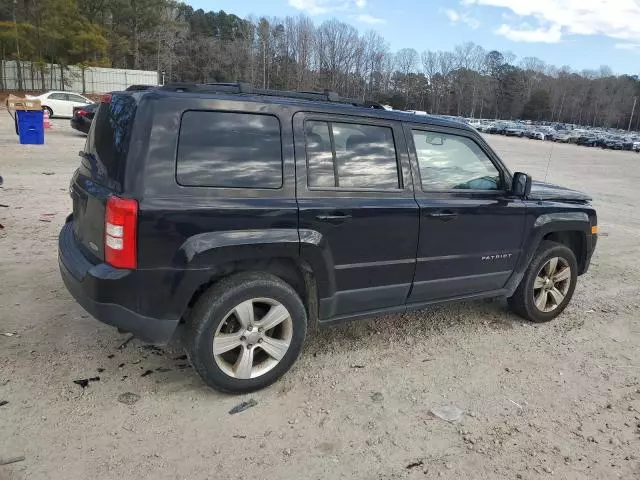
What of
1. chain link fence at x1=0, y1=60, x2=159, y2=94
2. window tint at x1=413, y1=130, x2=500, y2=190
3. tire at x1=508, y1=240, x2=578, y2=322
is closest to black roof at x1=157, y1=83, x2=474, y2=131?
window tint at x1=413, y1=130, x2=500, y2=190

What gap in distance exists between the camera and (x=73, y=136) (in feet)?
62.4

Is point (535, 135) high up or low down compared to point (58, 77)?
Result: down

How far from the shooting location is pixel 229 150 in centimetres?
310

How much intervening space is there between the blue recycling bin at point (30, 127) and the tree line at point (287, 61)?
1638cm

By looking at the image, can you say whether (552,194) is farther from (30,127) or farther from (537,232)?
(30,127)

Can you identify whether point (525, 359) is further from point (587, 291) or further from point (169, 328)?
point (169, 328)

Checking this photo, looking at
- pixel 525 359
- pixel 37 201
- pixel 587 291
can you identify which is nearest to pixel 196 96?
pixel 525 359

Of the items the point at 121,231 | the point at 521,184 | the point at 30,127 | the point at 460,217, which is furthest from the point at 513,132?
the point at 121,231

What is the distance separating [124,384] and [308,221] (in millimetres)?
1602

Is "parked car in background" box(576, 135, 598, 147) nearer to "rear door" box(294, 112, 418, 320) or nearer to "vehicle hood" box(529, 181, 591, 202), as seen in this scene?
"vehicle hood" box(529, 181, 591, 202)

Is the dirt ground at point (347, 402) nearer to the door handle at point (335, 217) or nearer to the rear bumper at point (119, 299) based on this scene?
the rear bumper at point (119, 299)

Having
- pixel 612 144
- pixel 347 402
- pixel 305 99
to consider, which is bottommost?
pixel 347 402

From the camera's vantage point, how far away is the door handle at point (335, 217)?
333 centimetres

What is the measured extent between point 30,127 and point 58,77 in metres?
42.7
